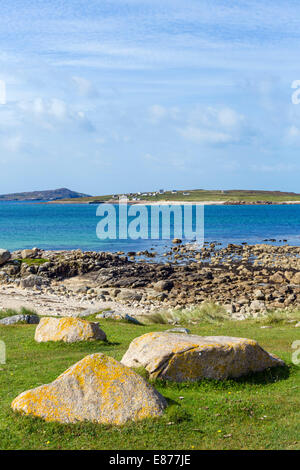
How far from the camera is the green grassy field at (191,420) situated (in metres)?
8.81

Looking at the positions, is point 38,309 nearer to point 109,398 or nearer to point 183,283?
point 183,283

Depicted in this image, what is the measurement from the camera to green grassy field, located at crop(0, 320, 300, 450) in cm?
881

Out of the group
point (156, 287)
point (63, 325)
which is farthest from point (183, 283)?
point (63, 325)

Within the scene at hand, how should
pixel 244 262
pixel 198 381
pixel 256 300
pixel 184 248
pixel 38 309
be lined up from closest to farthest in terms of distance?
pixel 198 381, pixel 38 309, pixel 256 300, pixel 244 262, pixel 184 248

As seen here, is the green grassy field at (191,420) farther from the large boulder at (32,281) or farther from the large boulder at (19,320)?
the large boulder at (32,281)

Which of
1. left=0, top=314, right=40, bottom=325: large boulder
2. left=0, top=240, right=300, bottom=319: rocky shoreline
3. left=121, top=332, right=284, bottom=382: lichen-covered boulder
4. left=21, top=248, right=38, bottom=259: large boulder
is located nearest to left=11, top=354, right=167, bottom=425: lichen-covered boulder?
left=121, top=332, right=284, bottom=382: lichen-covered boulder

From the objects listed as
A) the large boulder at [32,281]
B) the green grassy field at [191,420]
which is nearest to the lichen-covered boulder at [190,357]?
the green grassy field at [191,420]

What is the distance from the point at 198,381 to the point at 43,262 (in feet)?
133

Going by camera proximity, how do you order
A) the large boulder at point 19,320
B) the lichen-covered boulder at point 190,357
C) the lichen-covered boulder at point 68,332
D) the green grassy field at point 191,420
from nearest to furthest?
the green grassy field at point 191,420
the lichen-covered boulder at point 190,357
the lichen-covered boulder at point 68,332
the large boulder at point 19,320

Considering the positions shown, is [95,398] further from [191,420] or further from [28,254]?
[28,254]

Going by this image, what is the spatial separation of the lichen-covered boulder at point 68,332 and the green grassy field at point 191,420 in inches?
76.1

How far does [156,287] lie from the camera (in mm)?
40219

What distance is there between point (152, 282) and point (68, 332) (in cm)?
2593

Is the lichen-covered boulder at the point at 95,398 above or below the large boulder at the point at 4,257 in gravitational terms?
above
